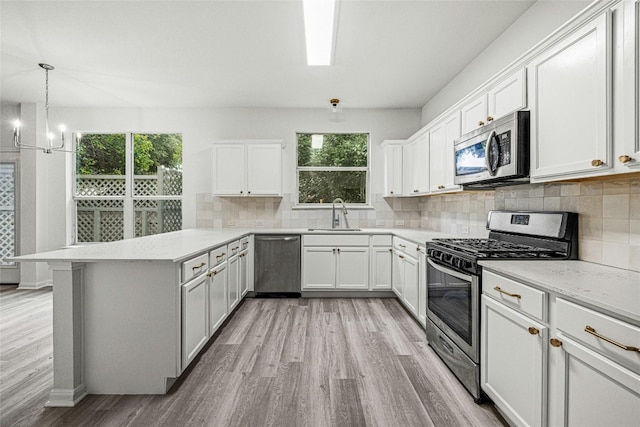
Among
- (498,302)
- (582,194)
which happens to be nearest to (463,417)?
(498,302)

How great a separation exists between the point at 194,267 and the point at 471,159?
226 centimetres

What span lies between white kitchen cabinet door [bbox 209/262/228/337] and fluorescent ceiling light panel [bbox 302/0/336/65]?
2121mm

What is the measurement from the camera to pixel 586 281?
1.38 meters

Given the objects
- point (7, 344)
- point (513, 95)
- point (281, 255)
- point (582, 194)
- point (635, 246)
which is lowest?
point (7, 344)

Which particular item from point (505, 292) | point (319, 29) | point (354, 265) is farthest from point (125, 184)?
point (505, 292)

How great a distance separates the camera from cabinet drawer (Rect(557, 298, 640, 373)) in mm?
1005

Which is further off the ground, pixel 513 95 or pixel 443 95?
pixel 443 95

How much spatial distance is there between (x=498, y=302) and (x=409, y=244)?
1631 mm

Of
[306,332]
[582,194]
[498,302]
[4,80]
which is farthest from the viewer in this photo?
[4,80]

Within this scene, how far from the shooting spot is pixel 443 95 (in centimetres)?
396

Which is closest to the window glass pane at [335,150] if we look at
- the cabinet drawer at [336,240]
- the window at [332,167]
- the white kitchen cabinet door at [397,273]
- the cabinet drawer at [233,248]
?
the window at [332,167]

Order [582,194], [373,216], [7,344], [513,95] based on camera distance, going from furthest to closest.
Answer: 1. [373,216]
2. [7,344]
3. [513,95]
4. [582,194]

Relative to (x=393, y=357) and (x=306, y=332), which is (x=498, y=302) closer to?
(x=393, y=357)

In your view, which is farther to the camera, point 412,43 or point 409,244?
point 409,244
